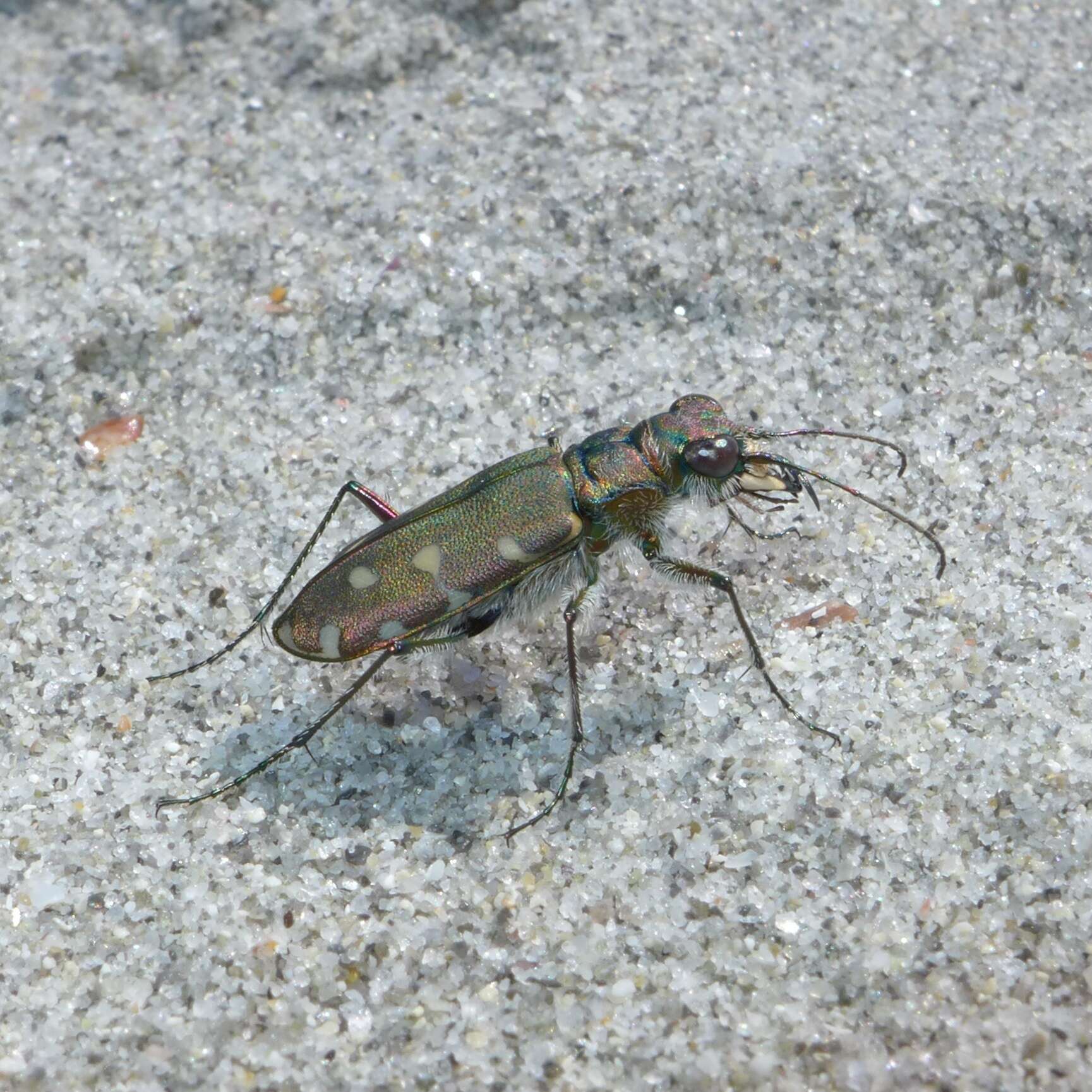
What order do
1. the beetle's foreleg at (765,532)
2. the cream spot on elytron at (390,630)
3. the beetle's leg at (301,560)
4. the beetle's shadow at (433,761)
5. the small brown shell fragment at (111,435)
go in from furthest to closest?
the small brown shell fragment at (111,435)
the beetle's foreleg at (765,532)
the beetle's leg at (301,560)
the beetle's shadow at (433,761)
the cream spot on elytron at (390,630)

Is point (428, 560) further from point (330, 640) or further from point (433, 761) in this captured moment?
point (433, 761)

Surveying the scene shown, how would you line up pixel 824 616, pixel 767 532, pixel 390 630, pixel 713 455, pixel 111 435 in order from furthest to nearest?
pixel 111 435 → pixel 767 532 → pixel 824 616 → pixel 713 455 → pixel 390 630

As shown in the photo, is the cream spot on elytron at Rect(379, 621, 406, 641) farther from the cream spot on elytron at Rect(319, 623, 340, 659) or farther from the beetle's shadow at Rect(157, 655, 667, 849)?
the beetle's shadow at Rect(157, 655, 667, 849)

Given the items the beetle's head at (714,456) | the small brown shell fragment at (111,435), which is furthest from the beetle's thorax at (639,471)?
the small brown shell fragment at (111,435)

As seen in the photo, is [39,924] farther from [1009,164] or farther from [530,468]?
[1009,164]

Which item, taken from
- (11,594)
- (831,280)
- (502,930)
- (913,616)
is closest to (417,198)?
(831,280)

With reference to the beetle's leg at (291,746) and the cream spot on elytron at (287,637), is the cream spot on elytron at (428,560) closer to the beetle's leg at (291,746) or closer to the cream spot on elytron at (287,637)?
the beetle's leg at (291,746)

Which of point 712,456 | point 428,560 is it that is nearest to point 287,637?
point 428,560
